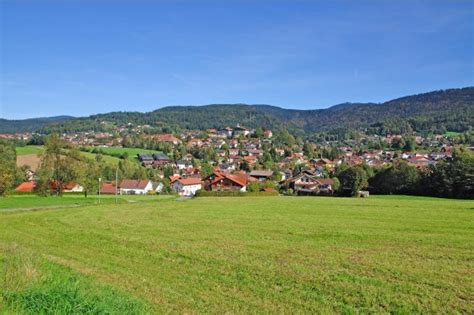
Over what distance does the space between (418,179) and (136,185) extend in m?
56.5

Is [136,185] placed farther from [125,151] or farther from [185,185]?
[125,151]

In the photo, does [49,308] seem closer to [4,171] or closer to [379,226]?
[379,226]

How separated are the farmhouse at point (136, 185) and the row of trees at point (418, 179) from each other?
40.7 metres

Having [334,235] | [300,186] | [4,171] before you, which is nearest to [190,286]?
[334,235]

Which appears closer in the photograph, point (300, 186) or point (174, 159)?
point (300, 186)

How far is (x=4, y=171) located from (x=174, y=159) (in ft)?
308

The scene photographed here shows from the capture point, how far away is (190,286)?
12.8m

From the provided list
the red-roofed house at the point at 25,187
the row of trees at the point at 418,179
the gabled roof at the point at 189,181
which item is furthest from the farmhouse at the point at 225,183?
the red-roofed house at the point at 25,187

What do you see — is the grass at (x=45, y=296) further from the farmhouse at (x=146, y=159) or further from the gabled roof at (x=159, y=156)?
the gabled roof at (x=159, y=156)

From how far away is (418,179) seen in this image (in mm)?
77875

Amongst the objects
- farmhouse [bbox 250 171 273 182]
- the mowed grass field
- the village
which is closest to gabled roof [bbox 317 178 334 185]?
the village

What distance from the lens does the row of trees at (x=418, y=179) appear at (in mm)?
69438

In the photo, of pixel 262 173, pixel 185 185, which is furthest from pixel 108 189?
pixel 262 173

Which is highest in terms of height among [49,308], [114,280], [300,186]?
[49,308]
